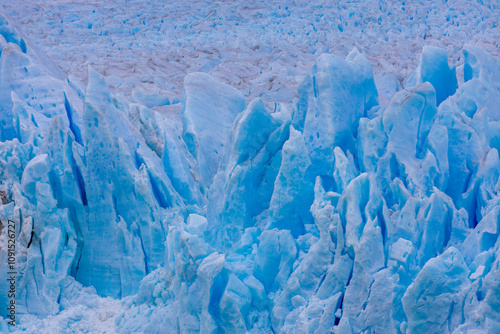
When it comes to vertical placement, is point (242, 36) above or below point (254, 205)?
above

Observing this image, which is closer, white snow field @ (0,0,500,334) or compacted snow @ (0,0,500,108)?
white snow field @ (0,0,500,334)

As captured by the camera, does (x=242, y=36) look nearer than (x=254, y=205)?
No

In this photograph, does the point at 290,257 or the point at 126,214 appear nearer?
the point at 290,257

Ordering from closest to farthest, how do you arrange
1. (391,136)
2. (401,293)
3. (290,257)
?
(401,293)
(290,257)
(391,136)

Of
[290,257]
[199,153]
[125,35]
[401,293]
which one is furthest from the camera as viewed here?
[125,35]

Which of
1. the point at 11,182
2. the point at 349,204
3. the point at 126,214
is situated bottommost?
the point at 126,214

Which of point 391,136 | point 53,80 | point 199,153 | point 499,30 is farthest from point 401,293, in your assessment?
point 499,30

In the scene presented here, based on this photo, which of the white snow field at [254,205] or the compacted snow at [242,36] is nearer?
the white snow field at [254,205]

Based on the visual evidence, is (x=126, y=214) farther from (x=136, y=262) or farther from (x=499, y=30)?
(x=499, y=30)
